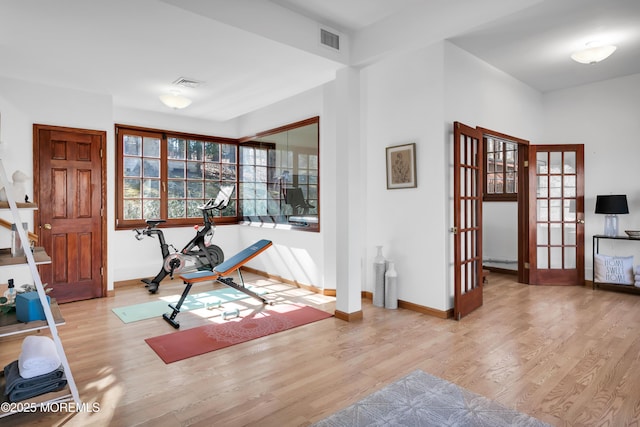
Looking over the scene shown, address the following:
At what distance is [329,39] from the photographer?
147 inches

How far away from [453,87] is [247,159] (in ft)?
13.0

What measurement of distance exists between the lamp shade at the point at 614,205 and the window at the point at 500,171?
1.53m

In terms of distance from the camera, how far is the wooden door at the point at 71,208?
4555 mm

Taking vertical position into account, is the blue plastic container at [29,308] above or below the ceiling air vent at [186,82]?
below

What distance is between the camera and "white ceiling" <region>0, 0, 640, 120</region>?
2.95 metres

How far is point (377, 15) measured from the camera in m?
3.58

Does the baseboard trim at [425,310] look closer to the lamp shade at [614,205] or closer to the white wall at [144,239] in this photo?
the lamp shade at [614,205]

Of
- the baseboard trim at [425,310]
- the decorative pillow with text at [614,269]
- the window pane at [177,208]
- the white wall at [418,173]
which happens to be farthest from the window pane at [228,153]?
the decorative pillow with text at [614,269]

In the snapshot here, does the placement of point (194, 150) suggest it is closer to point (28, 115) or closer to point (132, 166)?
point (132, 166)

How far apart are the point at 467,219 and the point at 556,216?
7.58 ft

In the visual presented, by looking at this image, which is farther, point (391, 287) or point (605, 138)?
point (605, 138)

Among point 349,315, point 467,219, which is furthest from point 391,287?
point 467,219

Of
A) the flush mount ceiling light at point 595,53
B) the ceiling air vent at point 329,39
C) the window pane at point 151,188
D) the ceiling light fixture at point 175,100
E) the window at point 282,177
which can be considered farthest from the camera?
the window pane at point 151,188

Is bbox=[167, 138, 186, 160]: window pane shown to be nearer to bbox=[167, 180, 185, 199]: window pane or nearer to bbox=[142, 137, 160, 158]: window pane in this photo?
Result: bbox=[142, 137, 160, 158]: window pane
